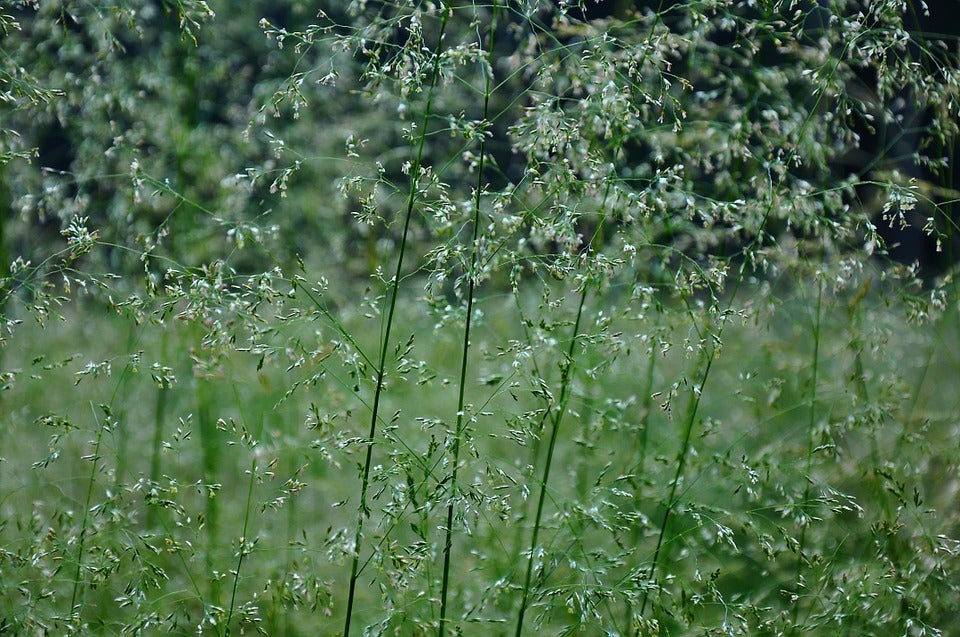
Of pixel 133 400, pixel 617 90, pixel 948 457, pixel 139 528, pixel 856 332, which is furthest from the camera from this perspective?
pixel 133 400

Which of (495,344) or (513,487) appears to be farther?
(495,344)

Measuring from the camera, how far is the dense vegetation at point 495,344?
1.76 metres

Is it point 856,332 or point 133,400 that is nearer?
point 856,332

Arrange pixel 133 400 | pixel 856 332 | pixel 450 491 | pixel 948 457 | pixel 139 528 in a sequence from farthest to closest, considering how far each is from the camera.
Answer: pixel 133 400
pixel 139 528
pixel 856 332
pixel 948 457
pixel 450 491

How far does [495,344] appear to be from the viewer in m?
3.13

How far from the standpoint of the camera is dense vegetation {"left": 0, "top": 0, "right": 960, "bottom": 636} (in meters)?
1.76

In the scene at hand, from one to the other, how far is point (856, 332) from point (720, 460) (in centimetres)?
76

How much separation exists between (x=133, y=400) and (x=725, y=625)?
2.94 meters

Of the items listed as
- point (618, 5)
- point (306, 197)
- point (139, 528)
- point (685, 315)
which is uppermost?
point (618, 5)

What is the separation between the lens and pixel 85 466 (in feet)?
11.3

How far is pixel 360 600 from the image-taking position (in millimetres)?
2959

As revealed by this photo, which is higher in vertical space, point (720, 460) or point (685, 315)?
point (685, 315)

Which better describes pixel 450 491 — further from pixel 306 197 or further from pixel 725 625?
pixel 306 197

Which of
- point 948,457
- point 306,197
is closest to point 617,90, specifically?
point 948,457
